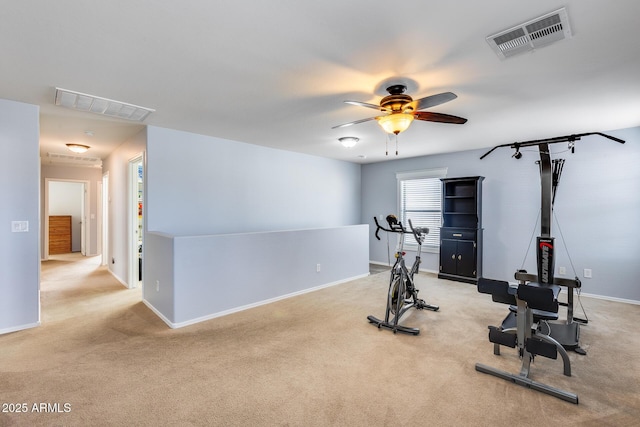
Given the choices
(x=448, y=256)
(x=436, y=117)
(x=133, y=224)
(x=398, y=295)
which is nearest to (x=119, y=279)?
(x=133, y=224)

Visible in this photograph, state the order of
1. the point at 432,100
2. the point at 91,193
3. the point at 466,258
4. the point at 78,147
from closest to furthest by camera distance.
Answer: the point at 432,100 < the point at 78,147 < the point at 466,258 < the point at 91,193

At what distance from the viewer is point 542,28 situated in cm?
188

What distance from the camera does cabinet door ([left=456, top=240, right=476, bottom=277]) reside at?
542 cm

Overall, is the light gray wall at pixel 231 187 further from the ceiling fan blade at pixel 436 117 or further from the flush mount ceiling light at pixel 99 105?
the ceiling fan blade at pixel 436 117

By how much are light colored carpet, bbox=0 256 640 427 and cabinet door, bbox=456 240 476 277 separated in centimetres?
150

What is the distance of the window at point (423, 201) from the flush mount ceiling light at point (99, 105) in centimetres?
509

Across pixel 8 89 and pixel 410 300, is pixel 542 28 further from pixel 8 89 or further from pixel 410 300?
pixel 8 89

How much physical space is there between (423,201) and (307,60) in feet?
16.2

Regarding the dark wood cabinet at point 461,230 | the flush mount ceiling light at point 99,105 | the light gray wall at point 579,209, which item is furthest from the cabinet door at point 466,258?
the flush mount ceiling light at point 99,105

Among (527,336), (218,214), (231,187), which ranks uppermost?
(231,187)

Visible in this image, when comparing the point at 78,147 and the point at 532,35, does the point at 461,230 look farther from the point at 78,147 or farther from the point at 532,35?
the point at 78,147

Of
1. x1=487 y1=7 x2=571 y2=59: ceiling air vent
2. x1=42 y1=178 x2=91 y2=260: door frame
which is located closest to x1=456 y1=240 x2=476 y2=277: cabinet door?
x1=487 y1=7 x2=571 y2=59: ceiling air vent

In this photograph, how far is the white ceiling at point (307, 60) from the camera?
1728 mm

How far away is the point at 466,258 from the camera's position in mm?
5488
